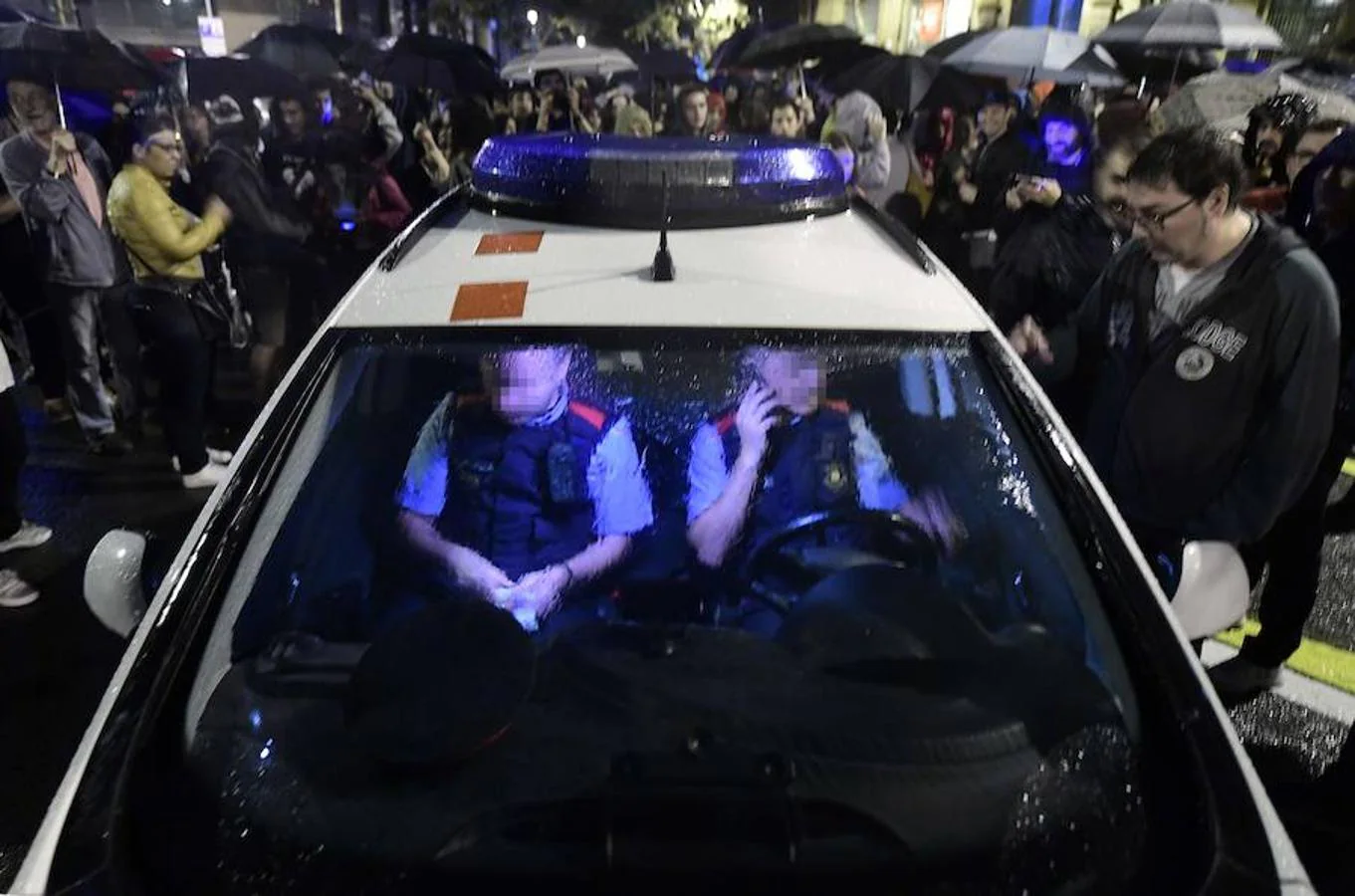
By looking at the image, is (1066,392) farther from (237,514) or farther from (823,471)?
(237,514)

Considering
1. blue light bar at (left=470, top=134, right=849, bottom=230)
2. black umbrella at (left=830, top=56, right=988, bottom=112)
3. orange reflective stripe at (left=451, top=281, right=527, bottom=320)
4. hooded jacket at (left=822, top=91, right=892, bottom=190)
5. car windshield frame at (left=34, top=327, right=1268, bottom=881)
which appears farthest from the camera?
black umbrella at (left=830, top=56, right=988, bottom=112)

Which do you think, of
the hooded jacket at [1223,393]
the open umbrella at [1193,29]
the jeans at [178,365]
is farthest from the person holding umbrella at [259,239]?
the open umbrella at [1193,29]

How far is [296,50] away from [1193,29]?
26.6 feet

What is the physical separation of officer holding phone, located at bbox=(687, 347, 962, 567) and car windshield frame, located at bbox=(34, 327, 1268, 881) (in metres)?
0.21

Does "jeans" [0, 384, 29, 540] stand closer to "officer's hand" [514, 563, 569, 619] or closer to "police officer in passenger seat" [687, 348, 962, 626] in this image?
"officer's hand" [514, 563, 569, 619]

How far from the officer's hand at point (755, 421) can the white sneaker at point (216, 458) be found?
3479mm

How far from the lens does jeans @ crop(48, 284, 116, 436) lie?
4.69 metres

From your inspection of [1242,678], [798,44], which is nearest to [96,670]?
[1242,678]

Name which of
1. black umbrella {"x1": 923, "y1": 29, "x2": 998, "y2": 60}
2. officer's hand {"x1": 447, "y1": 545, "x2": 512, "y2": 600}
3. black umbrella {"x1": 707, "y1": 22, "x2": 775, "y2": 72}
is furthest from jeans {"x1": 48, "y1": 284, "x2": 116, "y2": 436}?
black umbrella {"x1": 923, "y1": 29, "x2": 998, "y2": 60}

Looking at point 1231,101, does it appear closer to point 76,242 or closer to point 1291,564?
point 1291,564

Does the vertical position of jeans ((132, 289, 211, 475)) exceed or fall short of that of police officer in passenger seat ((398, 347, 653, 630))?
it falls short

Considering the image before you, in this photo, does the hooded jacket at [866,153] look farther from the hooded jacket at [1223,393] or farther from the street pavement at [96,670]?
the hooded jacket at [1223,393]

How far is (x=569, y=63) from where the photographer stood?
33.8 ft

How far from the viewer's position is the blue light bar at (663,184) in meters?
2.54
